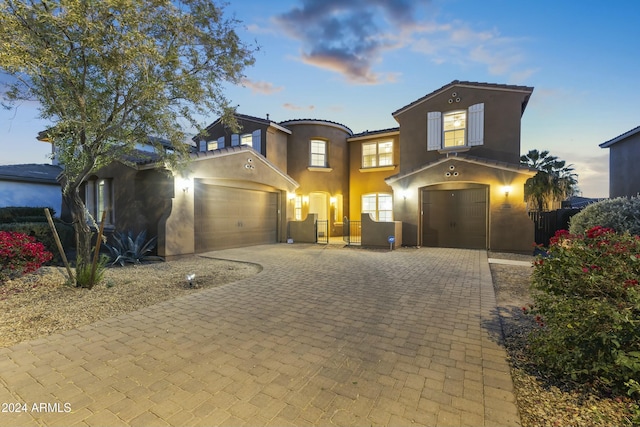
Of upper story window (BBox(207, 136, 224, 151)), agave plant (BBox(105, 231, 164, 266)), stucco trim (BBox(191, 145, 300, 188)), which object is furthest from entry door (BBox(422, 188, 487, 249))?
upper story window (BBox(207, 136, 224, 151))

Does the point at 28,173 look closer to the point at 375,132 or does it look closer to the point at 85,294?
the point at 85,294

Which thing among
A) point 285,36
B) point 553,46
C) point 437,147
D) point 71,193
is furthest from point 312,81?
point 71,193

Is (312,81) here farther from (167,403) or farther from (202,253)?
(167,403)

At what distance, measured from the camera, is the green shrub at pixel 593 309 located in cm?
240

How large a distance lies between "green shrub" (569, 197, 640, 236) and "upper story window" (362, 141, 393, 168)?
997 cm

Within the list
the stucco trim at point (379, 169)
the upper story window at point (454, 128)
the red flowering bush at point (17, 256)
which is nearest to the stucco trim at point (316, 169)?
the stucco trim at point (379, 169)

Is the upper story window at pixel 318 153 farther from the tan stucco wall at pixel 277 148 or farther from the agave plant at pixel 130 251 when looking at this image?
the agave plant at pixel 130 251

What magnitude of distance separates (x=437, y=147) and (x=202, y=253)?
38.9 ft

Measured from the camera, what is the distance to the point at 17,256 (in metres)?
6.10

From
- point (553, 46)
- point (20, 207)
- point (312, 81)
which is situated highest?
point (312, 81)

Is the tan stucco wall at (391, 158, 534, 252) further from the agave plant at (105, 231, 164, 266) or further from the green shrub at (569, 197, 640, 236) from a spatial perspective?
the agave plant at (105, 231, 164, 266)

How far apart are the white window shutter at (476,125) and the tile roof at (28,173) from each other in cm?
2126

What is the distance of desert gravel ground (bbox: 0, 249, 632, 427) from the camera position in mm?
2318

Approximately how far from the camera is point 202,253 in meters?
10.9
